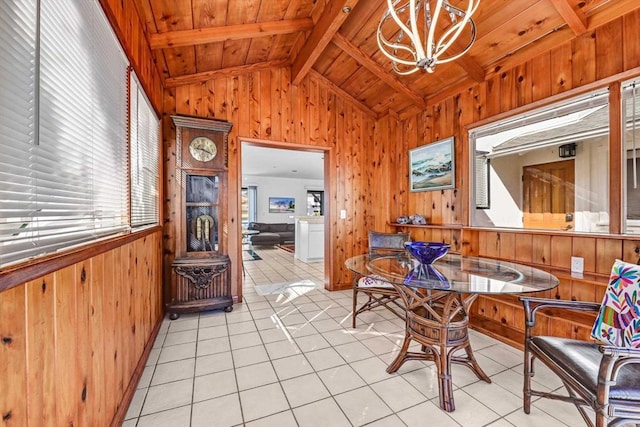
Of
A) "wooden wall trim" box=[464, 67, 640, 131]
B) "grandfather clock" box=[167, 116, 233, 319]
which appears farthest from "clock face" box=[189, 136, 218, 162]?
"wooden wall trim" box=[464, 67, 640, 131]

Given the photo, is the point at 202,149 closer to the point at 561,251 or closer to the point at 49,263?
the point at 49,263

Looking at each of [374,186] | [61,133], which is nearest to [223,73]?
[374,186]

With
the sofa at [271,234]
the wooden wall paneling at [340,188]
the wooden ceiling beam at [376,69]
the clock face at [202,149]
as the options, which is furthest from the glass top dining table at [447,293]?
the sofa at [271,234]

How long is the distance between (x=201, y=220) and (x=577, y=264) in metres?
3.44

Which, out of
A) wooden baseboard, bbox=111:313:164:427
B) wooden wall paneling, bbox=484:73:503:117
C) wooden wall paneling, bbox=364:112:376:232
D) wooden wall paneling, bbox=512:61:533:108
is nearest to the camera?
wooden baseboard, bbox=111:313:164:427

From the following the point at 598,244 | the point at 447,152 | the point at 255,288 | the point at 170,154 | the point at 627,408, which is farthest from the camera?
the point at 255,288

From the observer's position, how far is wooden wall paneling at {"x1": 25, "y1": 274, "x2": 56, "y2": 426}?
749 millimetres

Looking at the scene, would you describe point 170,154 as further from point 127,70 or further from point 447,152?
point 447,152

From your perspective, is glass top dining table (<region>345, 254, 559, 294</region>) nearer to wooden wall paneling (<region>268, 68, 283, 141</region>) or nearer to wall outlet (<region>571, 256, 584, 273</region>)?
wall outlet (<region>571, 256, 584, 273</region>)

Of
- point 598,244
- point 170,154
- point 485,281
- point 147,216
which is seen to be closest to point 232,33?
point 170,154

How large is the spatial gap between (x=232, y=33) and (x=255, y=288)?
307 centimetres

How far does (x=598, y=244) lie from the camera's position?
199 centimetres

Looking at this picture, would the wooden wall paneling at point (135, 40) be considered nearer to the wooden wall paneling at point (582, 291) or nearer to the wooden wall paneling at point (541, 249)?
the wooden wall paneling at point (541, 249)

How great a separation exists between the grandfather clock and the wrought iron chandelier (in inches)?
75.2
